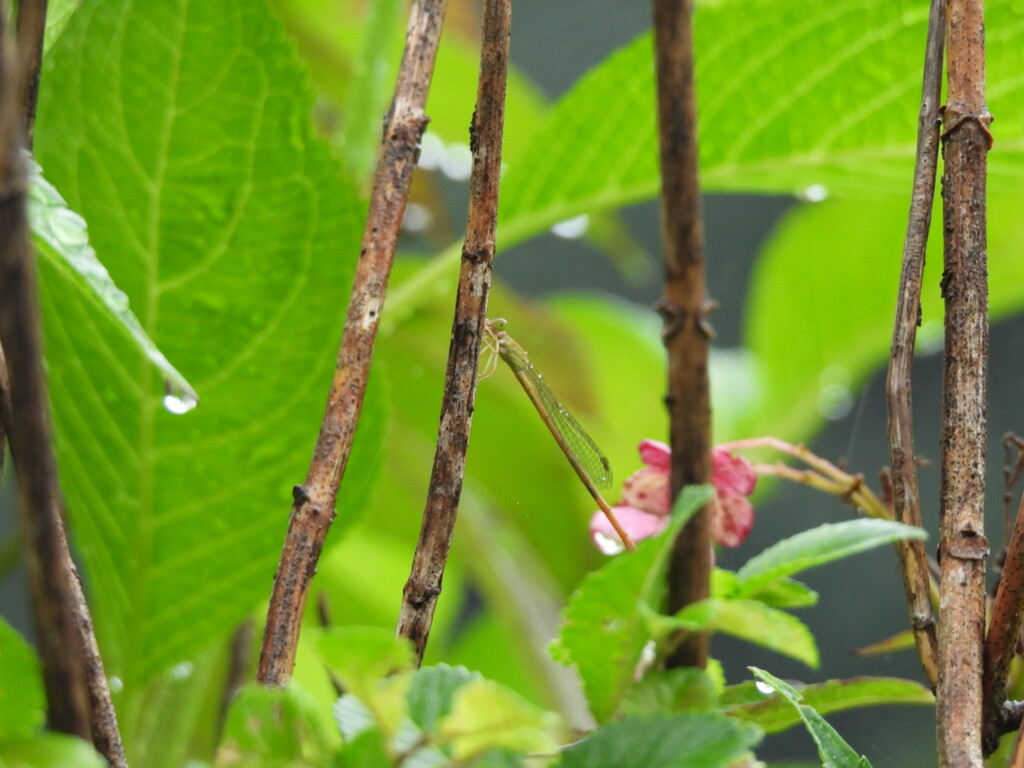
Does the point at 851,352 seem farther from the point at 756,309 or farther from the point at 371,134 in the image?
the point at 371,134

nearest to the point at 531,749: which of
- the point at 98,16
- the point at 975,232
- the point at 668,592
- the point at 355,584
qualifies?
the point at 668,592

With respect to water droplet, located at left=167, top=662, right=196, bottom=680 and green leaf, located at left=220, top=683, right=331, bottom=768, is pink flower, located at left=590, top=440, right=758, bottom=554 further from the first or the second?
water droplet, located at left=167, top=662, right=196, bottom=680

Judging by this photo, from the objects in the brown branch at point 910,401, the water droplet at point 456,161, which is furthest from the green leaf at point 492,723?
the water droplet at point 456,161

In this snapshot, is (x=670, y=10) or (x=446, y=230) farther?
(x=446, y=230)

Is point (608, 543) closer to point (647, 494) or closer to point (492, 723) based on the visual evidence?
point (647, 494)

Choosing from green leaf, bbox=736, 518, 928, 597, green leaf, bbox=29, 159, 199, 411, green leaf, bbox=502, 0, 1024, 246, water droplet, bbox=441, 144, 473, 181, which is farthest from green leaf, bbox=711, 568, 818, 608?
water droplet, bbox=441, 144, 473, 181

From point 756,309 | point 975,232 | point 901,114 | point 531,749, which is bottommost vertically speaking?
point 531,749

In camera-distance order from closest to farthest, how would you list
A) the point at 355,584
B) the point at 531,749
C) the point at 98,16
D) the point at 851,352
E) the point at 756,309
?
the point at 531,749, the point at 98,16, the point at 355,584, the point at 851,352, the point at 756,309
